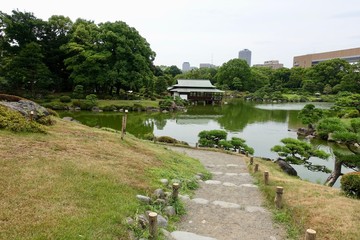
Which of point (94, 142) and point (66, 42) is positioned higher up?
point (66, 42)

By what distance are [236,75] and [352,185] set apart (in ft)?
195

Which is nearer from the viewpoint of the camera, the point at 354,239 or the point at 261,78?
the point at 354,239

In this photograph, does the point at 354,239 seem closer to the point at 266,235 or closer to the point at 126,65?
the point at 266,235

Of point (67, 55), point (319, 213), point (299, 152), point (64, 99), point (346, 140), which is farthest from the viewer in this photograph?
point (67, 55)

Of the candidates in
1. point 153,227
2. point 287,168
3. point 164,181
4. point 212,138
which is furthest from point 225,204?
point 212,138

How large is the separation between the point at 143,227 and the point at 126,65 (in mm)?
29486

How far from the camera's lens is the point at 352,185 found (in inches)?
274

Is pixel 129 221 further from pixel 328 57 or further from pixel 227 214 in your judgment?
pixel 328 57

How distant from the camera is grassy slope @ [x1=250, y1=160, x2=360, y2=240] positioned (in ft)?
15.7

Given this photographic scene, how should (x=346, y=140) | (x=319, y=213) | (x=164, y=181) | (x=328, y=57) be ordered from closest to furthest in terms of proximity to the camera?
(x=319, y=213) < (x=164, y=181) < (x=346, y=140) < (x=328, y=57)

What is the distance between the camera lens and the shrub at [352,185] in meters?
6.93

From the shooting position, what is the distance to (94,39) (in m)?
33.5

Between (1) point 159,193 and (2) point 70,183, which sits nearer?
(2) point 70,183

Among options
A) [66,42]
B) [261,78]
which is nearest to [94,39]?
[66,42]
